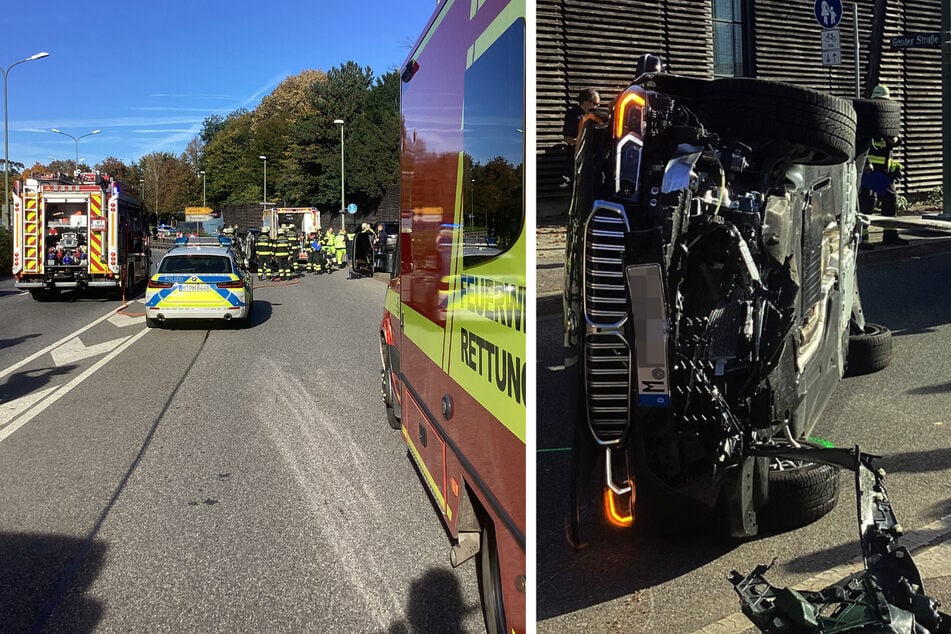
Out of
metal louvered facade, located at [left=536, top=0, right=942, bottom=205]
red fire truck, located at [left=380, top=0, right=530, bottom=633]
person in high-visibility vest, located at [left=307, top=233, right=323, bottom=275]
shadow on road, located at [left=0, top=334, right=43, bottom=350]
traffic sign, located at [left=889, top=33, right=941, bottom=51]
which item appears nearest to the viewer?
red fire truck, located at [left=380, top=0, right=530, bottom=633]

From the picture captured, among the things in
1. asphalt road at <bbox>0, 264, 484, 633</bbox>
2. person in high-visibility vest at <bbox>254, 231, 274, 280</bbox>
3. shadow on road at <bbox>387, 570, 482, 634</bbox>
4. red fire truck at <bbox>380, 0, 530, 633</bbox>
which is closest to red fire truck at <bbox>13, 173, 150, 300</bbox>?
person in high-visibility vest at <bbox>254, 231, 274, 280</bbox>

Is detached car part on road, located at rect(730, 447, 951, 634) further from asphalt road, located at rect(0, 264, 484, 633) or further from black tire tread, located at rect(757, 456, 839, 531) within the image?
asphalt road, located at rect(0, 264, 484, 633)

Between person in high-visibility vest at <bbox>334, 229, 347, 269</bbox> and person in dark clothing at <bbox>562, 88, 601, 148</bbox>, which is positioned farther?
person in high-visibility vest at <bbox>334, 229, 347, 269</bbox>

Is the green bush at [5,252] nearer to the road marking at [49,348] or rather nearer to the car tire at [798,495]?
the road marking at [49,348]

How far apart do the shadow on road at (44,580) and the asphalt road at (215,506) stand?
1 cm

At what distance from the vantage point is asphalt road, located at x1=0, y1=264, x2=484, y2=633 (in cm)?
369

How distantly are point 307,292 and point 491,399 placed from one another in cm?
1942

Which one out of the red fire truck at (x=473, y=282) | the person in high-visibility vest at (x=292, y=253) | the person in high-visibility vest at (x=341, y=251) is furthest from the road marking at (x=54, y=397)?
the person in high-visibility vest at (x=341, y=251)

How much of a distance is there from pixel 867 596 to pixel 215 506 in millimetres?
3914

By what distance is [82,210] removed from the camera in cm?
1961

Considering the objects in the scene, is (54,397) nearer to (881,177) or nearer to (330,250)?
(881,177)

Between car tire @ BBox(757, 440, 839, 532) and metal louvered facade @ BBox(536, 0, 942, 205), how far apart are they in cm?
115

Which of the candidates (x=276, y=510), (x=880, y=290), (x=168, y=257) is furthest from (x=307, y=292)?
(x=880, y=290)

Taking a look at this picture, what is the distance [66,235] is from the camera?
63.2 ft
